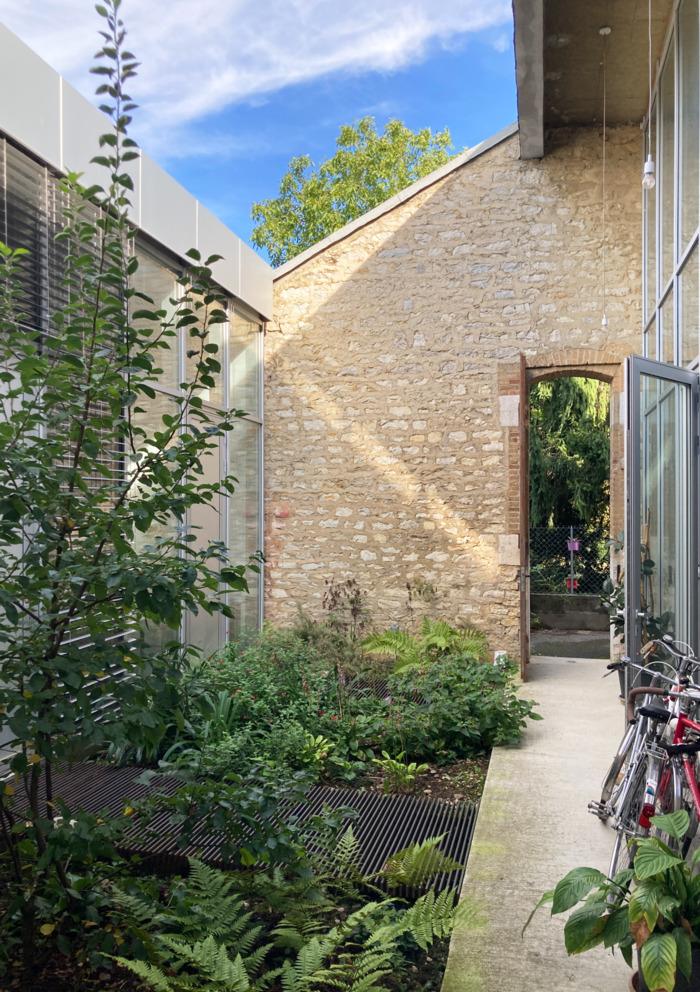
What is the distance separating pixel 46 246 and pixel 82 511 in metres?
2.89

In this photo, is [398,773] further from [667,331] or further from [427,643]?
[667,331]

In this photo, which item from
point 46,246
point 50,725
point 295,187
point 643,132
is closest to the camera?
point 50,725

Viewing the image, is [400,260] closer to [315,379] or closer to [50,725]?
[315,379]

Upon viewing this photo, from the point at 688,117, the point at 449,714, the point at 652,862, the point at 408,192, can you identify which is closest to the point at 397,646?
the point at 449,714

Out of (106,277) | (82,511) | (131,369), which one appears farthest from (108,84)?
(82,511)

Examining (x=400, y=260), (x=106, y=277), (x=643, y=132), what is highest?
(x=643, y=132)

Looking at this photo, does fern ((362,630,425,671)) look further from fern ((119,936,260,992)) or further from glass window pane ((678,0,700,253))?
fern ((119,936,260,992))

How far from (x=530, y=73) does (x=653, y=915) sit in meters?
6.09

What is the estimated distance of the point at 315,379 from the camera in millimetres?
7816

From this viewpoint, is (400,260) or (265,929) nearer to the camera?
(265,929)

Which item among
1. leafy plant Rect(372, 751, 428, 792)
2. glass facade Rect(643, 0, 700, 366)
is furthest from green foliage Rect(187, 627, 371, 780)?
Result: glass facade Rect(643, 0, 700, 366)

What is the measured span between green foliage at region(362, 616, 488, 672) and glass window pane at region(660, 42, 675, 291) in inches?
137

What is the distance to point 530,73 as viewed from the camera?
6.08m

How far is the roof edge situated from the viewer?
23.9 feet
